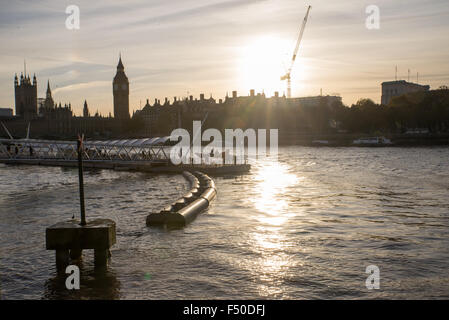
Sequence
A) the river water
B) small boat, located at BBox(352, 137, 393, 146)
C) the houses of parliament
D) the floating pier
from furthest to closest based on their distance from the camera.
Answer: the houses of parliament → small boat, located at BBox(352, 137, 393, 146) → the floating pier → the river water

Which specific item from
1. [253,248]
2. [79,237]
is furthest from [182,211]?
[79,237]

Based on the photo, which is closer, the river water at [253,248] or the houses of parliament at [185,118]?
the river water at [253,248]

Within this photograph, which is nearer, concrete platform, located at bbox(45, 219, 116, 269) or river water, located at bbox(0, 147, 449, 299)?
river water, located at bbox(0, 147, 449, 299)

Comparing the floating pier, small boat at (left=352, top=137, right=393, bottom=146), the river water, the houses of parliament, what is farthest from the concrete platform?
the houses of parliament

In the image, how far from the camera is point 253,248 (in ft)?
49.3

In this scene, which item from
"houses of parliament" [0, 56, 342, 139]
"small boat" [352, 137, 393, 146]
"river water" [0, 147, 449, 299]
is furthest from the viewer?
"houses of parliament" [0, 56, 342, 139]

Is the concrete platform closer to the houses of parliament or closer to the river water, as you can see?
the river water

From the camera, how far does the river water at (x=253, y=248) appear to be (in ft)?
37.0

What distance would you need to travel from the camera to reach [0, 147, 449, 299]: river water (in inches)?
444

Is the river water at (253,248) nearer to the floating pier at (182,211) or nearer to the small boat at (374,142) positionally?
the floating pier at (182,211)

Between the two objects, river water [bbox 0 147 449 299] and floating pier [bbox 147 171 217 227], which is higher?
floating pier [bbox 147 171 217 227]

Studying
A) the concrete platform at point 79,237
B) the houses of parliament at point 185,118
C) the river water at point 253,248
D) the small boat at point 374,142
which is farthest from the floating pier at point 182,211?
the houses of parliament at point 185,118

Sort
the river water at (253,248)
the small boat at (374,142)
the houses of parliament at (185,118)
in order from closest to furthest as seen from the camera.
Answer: the river water at (253,248)
the small boat at (374,142)
the houses of parliament at (185,118)
